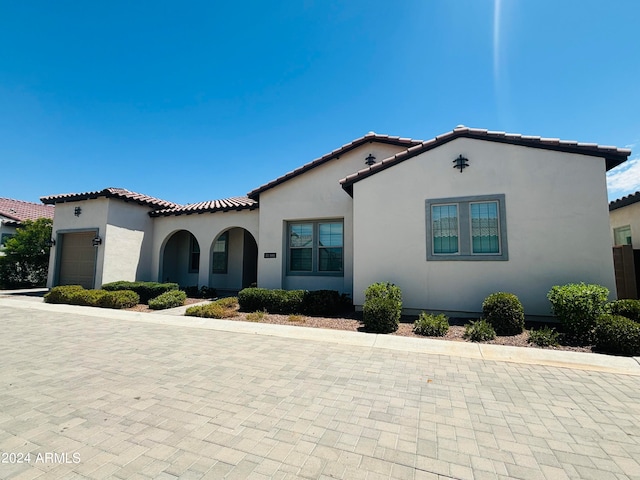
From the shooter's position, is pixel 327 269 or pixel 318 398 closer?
pixel 318 398

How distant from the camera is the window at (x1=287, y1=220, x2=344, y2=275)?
12.0m

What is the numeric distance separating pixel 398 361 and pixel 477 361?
1464mm

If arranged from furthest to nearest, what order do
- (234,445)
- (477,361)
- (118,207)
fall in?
(118,207) < (477,361) < (234,445)

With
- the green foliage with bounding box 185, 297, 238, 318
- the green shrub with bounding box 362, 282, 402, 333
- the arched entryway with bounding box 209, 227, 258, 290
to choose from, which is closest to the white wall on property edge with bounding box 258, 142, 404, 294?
the green foliage with bounding box 185, 297, 238, 318

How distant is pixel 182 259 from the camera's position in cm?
1708

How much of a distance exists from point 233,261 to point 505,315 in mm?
12568

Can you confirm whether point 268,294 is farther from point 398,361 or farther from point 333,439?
point 333,439

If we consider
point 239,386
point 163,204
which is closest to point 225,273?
point 163,204

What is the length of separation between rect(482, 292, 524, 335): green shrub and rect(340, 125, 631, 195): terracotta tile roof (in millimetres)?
4359

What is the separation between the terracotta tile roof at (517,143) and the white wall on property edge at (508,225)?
15 centimetres

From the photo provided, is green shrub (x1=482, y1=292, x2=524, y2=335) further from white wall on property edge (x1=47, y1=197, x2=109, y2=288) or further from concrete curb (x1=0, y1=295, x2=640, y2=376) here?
white wall on property edge (x1=47, y1=197, x2=109, y2=288)

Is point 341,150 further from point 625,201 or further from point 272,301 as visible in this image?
point 625,201

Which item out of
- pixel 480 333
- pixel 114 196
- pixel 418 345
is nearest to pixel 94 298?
pixel 114 196

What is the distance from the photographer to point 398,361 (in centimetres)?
549
